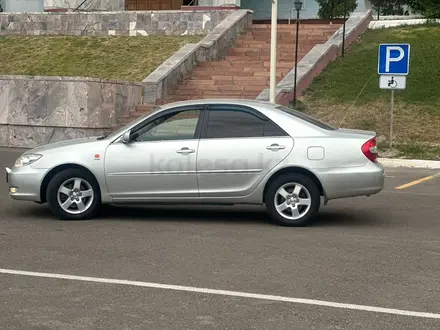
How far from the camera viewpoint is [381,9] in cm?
4003

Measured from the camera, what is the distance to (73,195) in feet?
31.4

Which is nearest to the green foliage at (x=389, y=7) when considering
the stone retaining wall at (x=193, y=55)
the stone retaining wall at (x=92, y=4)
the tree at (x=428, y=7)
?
the tree at (x=428, y=7)

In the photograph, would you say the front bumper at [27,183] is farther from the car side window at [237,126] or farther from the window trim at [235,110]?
the car side window at [237,126]

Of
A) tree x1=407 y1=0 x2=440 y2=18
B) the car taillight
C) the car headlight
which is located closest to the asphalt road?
the car headlight

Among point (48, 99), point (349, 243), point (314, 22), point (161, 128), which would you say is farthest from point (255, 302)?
point (314, 22)

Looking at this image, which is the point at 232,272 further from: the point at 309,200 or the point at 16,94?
the point at 16,94

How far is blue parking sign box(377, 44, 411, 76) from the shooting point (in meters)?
16.9

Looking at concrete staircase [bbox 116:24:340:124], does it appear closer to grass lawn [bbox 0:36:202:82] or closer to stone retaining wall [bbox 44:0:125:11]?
grass lawn [bbox 0:36:202:82]

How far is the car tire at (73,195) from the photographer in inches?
374

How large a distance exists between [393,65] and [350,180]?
8.66 metres

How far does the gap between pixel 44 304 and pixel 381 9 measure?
36.6m

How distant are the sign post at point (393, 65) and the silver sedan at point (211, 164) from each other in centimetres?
799

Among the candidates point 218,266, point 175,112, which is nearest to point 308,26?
point 175,112

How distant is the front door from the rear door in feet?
0.42
